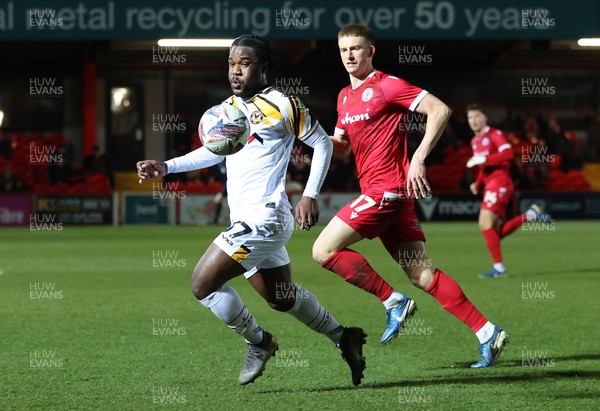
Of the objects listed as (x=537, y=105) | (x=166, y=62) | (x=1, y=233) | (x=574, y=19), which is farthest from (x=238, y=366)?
(x=537, y=105)

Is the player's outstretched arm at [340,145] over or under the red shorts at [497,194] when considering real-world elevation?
over

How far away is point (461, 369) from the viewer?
6387mm

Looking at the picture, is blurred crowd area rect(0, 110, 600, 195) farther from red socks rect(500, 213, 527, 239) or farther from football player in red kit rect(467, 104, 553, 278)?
football player in red kit rect(467, 104, 553, 278)

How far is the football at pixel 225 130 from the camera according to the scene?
5.36 metres

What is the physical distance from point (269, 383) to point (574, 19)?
2027cm

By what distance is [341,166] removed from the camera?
25500mm

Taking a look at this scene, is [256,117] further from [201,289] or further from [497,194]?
[497,194]

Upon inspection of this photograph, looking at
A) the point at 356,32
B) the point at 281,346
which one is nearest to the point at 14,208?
the point at 281,346

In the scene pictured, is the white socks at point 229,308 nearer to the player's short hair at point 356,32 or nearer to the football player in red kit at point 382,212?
the football player in red kit at point 382,212

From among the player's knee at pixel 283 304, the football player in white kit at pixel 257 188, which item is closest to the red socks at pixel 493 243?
the player's knee at pixel 283 304

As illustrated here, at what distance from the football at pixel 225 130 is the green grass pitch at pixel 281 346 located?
52.6 inches

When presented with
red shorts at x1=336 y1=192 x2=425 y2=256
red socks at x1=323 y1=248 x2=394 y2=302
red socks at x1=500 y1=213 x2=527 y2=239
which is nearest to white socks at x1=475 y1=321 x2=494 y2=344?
red socks at x1=323 y1=248 x2=394 y2=302

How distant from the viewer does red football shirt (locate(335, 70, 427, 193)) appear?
6.30 metres

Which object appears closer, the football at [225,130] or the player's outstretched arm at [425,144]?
the football at [225,130]
